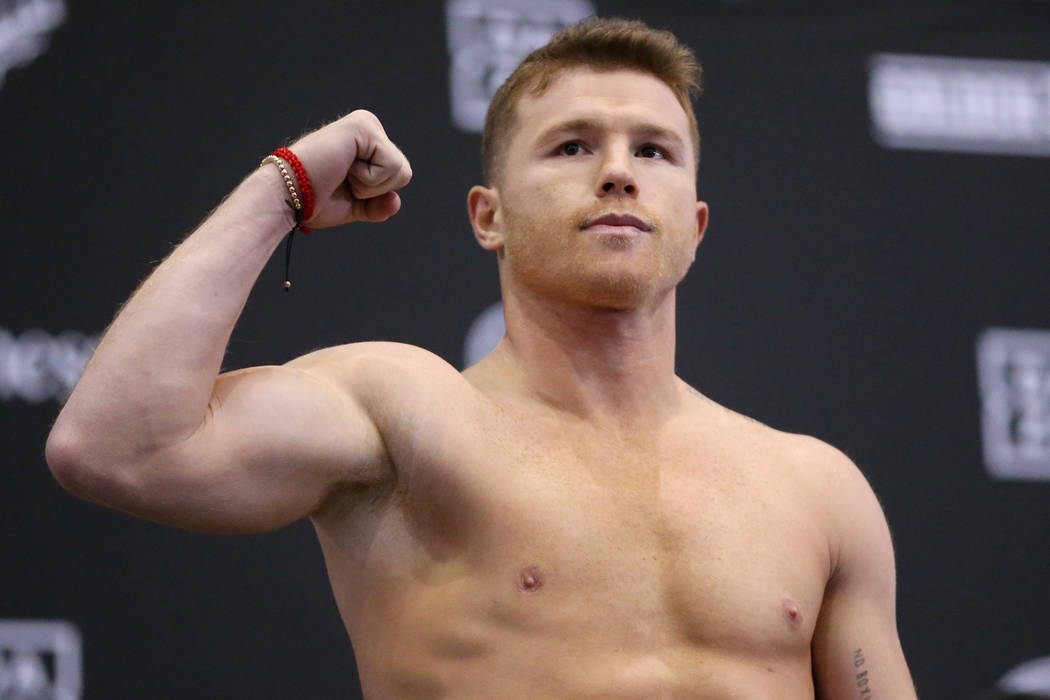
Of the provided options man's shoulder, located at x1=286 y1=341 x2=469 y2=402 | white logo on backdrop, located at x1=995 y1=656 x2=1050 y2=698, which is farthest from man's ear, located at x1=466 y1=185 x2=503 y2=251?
white logo on backdrop, located at x1=995 y1=656 x2=1050 y2=698

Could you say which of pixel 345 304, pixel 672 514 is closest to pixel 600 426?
pixel 672 514

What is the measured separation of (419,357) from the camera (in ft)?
5.72

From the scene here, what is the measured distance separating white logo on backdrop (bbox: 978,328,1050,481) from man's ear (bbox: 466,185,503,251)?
3.66 feet

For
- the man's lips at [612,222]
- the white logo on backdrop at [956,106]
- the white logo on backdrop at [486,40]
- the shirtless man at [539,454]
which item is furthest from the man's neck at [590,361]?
the white logo on backdrop at [956,106]

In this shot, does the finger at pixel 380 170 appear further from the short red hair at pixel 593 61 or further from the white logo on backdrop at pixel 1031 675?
the white logo on backdrop at pixel 1031 675

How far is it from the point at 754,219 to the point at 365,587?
1.28m

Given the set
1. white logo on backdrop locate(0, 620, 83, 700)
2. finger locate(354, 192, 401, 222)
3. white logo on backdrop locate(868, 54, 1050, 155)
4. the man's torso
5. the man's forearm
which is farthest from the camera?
white logo on backdrop locate(868, 54, 1050, 155)

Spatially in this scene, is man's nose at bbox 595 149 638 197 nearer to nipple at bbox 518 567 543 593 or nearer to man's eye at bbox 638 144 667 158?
man's eye at bbox 638 144 667 158

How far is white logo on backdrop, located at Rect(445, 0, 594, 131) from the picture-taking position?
2609mm

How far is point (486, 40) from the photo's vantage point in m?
2.63

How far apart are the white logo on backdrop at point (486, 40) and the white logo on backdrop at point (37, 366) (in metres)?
0.78

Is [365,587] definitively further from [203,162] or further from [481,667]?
[203,162]

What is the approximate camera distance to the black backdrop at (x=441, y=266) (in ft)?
7.50

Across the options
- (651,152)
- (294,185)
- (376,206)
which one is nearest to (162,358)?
(294,185)
